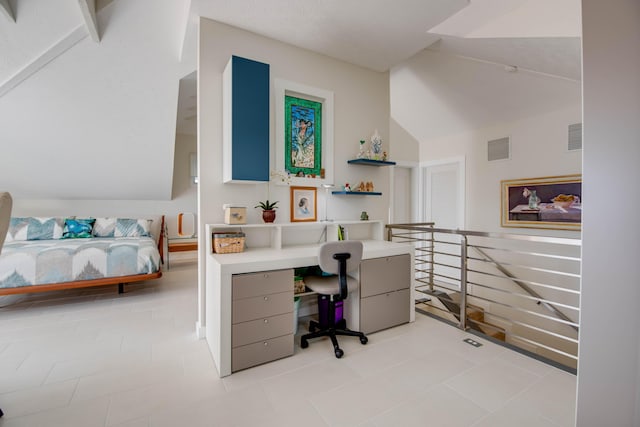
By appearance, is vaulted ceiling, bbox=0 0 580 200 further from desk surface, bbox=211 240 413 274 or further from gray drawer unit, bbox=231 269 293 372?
gray drawer unit, bbox=231 269 293 372

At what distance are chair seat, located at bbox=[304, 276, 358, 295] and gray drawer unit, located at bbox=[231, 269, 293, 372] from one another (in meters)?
0.22

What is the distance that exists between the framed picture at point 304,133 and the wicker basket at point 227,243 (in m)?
0.79

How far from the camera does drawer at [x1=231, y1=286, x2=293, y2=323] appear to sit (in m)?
1.98

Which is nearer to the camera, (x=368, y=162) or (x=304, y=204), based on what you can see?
(x=304, y=204)

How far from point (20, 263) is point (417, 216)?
5.60 metres

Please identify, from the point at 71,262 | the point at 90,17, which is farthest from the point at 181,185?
the point at 90,17

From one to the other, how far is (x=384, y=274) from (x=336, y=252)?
724mm

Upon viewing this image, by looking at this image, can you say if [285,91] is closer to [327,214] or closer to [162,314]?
[327,214]

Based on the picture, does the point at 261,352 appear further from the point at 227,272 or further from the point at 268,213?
the point at 268,213

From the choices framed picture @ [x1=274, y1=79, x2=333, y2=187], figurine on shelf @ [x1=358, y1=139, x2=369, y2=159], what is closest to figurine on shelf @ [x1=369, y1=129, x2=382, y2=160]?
figurine on shelf @ [x1=358, y1=139, x2=369, y2=159]

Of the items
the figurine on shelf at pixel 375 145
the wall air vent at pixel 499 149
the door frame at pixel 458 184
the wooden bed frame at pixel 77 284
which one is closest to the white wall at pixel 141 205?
the wooden bed frame at pixel 77 284

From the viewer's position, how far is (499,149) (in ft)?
A: 14.1

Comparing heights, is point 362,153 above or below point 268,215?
above

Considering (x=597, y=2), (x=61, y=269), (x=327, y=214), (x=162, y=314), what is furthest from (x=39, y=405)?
(x=597, y=2)
